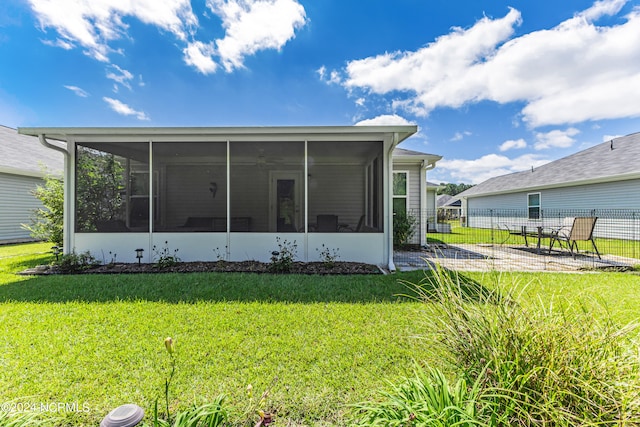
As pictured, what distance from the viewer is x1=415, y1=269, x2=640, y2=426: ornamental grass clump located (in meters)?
1.27

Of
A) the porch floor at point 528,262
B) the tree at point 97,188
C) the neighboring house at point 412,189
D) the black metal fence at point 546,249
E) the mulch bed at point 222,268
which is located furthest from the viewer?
the neighboring house at point 412,189

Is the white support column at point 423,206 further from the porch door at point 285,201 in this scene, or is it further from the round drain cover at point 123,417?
the round drain cover at point 123,417

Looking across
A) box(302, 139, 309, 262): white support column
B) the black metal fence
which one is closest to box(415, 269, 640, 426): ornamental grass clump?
the black metal fence

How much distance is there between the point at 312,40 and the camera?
9805 millimetres

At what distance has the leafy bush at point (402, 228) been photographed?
340 inches

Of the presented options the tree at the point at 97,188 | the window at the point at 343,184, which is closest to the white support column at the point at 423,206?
the window at the point at 343,184

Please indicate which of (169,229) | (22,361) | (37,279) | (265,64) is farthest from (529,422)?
(265,64)

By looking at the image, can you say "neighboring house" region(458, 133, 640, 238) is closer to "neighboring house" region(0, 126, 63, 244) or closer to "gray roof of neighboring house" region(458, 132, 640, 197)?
"gray roof of neighboring house" region(458, 132, 640, 197)

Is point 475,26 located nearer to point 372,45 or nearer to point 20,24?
point 372,45

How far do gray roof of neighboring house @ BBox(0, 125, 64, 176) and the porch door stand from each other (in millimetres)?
7881

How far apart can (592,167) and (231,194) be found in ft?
55.4

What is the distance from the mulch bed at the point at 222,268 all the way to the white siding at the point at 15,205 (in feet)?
22.3

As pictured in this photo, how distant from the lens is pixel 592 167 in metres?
13.1

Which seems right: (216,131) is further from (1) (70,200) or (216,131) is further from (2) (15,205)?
(2) (15,205)
